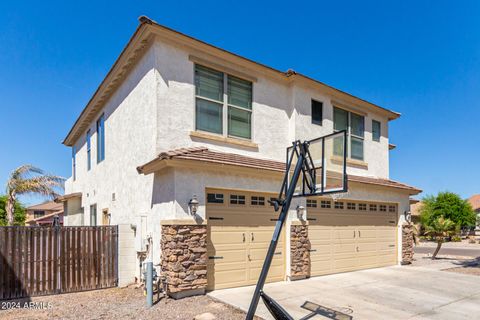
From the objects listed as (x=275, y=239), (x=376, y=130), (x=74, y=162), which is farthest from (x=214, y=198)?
(x=74, y=162)

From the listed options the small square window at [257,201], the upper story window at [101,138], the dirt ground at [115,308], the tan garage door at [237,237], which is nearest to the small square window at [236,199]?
the tan garage door at [237,237]

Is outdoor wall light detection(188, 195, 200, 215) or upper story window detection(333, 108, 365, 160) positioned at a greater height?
upper story window detection(333, 108, 365, 160)

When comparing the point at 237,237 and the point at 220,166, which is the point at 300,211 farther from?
the point at 220,166

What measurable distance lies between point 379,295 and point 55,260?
8.60 m

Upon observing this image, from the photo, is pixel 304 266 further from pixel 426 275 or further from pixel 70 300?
pixel 70 300

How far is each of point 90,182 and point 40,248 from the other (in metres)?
7.03

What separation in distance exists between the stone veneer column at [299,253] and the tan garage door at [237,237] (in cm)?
47

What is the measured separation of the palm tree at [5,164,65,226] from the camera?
20594mm

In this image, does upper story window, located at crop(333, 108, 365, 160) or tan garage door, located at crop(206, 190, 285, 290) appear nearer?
tan garage door, located at crop(206, 190, 285, 290)

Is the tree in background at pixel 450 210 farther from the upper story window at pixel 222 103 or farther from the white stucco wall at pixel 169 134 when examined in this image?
the upper story window at pixel 222 103

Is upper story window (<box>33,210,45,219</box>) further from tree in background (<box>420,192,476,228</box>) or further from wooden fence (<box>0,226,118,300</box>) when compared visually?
tree in background (<box>420,192,476,228</box>)

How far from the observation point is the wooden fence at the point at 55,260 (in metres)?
7.98

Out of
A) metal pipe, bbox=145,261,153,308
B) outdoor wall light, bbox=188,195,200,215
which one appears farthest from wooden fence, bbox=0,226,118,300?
outdoor wall light, bbox=188,195,200,215

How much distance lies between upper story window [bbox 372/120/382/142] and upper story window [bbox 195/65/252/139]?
691 cm
